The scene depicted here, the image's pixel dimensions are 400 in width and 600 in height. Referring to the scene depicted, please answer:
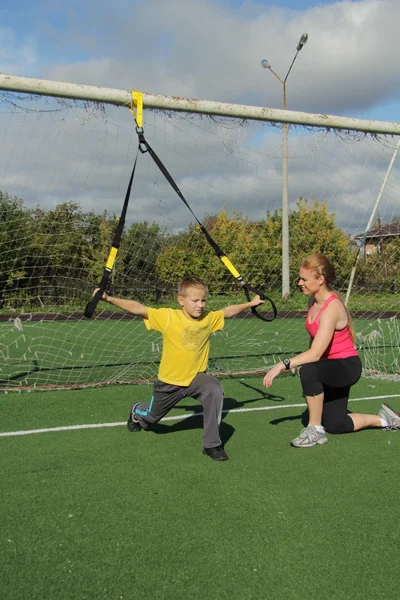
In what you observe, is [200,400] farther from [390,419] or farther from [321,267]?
[390,419]

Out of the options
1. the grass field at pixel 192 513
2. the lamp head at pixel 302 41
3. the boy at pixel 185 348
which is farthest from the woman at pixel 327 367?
the lamp head at pixel 302 41

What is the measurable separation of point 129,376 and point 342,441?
366 cm

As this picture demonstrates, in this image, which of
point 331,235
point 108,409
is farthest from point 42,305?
point 331,235

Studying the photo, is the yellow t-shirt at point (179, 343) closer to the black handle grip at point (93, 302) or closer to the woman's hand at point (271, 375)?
the black handle grip at point (93, 302)

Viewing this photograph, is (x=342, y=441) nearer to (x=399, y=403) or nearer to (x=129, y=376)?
(x=399, y=403)

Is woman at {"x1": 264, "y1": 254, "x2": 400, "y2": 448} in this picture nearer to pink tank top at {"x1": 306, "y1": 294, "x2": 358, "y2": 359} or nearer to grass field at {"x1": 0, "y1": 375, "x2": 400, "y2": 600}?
pink tank top at {"x1": 306, "y1": 294, "x2": 358, "y2": 359}

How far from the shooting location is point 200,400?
444 cm

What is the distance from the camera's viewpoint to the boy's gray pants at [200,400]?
4243 mm

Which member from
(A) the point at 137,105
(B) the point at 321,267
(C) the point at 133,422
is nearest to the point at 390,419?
(B) the point at 321,267

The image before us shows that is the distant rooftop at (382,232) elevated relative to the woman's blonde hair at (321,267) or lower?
elevated

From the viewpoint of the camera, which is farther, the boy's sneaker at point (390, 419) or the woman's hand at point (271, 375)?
the boy's sneaker at point (390, 419)

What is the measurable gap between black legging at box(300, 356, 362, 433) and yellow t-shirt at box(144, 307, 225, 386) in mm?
934

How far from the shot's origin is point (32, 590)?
243 cm

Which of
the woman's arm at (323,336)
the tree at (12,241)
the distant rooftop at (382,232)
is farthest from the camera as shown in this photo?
the distant rooftop at (382,232)
